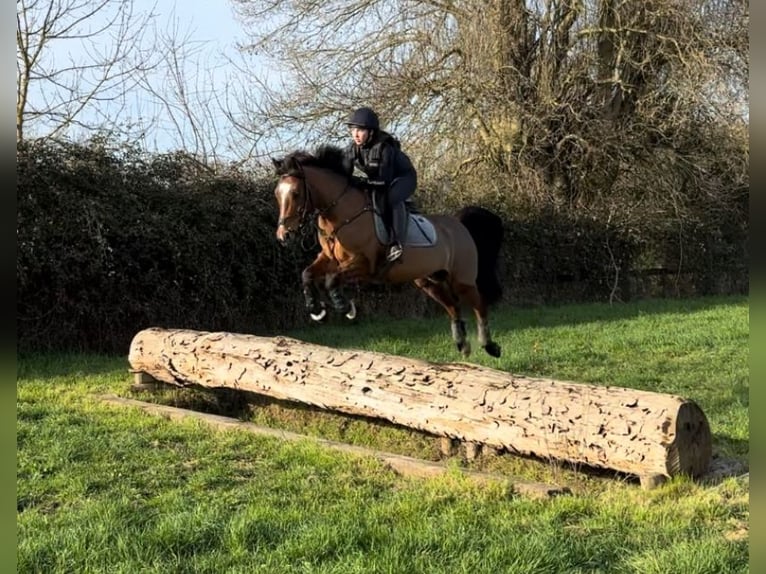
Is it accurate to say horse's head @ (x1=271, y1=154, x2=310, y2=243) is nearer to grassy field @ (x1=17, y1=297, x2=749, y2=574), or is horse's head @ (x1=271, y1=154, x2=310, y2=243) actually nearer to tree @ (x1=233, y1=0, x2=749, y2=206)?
grassy field @ (x1=17, y1=297, x2=749, y2=574)

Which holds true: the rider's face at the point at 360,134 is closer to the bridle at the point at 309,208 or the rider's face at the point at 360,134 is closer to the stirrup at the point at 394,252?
the bridle at the point at 309,208

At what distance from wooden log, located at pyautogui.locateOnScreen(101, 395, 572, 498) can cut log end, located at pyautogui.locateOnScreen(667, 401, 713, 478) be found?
64 cm

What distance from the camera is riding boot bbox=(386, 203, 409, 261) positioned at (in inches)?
218

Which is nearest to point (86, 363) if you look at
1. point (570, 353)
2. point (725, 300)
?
point (570, 353)

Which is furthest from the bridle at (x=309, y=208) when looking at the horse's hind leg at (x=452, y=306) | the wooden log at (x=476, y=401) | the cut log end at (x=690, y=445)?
the cut log end at (x=690, y=445)

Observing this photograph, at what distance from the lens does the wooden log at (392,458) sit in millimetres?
4188

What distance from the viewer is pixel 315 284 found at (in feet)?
18.5

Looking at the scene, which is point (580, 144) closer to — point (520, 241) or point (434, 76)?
point (520, 241)

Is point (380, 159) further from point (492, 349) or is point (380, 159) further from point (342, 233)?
point (492, 349)

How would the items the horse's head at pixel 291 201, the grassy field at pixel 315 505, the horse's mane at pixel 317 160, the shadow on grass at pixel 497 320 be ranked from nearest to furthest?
the grassy field at pixel 315 505 < the horse's head at pixel 291 201 < the horse's mane at pixel 317 160 < the shadow on grass at pixel 497 320

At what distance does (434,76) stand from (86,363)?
996cm

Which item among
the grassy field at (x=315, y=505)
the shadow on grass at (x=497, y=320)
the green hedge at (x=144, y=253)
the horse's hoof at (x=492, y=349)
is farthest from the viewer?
the shadow on grass at (x=497, y=320)

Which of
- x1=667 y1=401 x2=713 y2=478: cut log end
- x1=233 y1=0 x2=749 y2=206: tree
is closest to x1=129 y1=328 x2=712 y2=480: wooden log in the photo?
x1=667 y1=401 x2=713 y2=478: cut log end

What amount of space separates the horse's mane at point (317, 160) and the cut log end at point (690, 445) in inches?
118
